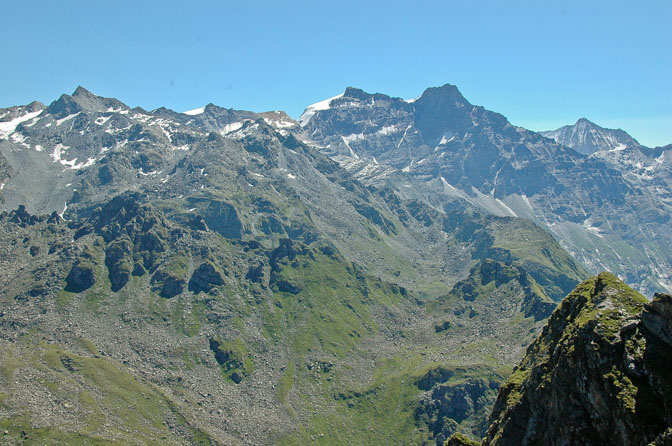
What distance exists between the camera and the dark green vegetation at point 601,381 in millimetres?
53438

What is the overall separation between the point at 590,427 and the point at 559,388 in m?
8.73

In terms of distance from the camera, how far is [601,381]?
200ft

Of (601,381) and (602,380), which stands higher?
(602,380)

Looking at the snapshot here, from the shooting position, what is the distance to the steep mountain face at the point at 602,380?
5344 cm

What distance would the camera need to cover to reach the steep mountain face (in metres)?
53.4

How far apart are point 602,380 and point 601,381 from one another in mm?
262

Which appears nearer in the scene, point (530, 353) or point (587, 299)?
point (587, 299)

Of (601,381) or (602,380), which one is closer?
(602,380)

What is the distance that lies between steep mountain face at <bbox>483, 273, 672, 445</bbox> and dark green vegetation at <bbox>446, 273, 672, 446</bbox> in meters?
0.10

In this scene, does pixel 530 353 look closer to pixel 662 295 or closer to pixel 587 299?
pixel 587 299

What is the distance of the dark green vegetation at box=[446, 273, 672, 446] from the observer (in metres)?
53.4

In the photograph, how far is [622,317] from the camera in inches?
2601

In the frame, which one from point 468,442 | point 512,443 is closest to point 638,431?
point 512,443

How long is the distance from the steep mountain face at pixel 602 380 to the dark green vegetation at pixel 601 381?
3.9 inches
